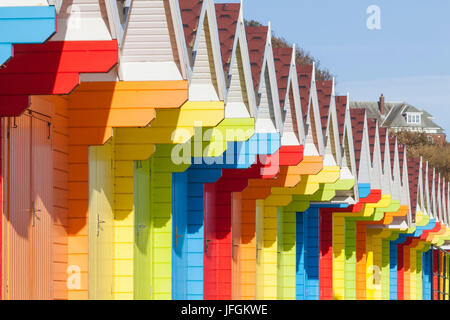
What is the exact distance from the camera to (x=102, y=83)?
1183cm

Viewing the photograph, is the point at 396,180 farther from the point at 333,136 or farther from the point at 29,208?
the point at 29,208

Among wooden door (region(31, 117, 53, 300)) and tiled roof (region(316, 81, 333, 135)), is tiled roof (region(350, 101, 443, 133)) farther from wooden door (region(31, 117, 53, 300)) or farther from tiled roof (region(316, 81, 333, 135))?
wooden door (region(31, 117, 53, 300))

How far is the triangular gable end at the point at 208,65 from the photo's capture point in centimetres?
1411

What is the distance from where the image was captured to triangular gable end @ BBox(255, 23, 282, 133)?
1736 centimetres

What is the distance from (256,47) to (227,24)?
174cm

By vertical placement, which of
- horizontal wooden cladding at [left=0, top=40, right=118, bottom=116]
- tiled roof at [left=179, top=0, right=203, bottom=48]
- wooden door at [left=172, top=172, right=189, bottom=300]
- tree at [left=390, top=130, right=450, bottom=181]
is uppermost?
tree at [left=390, top=130, right=450, bottom=181]

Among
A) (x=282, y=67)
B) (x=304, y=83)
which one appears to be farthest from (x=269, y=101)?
(x=304, y=83)

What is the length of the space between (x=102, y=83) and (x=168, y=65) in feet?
2.25

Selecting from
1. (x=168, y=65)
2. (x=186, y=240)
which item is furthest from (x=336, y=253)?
(x=168, y=65)

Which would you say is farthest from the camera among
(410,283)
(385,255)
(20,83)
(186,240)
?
(410,283)

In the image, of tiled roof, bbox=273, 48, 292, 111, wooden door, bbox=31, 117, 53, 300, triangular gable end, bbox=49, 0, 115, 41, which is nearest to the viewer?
triangular gable end, bbox=49, 0, 115, 41

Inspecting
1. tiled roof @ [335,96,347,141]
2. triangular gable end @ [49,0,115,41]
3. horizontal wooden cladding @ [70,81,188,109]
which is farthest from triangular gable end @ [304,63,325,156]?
triangular gable end @ [49,0,115,41]

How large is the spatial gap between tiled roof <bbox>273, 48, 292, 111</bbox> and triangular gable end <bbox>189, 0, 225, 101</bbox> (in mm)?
3931
